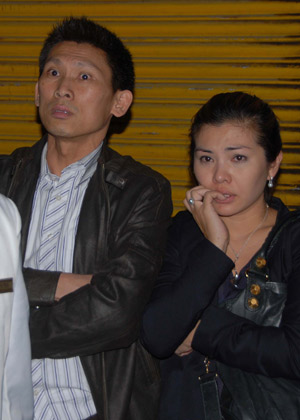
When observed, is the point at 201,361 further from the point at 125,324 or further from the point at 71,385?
the point at 71,385

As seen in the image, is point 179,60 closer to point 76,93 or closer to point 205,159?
point 76,93

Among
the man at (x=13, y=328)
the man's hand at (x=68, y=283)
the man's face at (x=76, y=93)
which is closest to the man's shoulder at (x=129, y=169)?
the man's face at (x=76, y=93)

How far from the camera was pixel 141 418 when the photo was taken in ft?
9.36

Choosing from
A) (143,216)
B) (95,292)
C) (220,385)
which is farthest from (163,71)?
(220,385)

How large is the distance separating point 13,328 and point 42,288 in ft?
1.37

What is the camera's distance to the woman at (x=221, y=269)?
2609 mm

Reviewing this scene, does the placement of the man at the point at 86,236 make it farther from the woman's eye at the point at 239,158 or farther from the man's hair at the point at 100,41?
the woman's eye at the point at 239,158

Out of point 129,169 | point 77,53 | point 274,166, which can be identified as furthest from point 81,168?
point 274,166

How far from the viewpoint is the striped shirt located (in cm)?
270

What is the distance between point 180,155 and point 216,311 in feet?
5.11

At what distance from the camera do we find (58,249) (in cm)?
288

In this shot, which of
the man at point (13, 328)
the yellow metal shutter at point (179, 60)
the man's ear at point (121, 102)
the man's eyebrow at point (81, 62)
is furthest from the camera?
the yellow metal shutter at point (179, 60)

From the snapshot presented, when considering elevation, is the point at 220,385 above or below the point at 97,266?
below

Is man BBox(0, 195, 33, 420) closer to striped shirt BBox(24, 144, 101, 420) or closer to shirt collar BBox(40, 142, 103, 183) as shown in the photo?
striped shirt BBox(24, 144, 101, 420)
